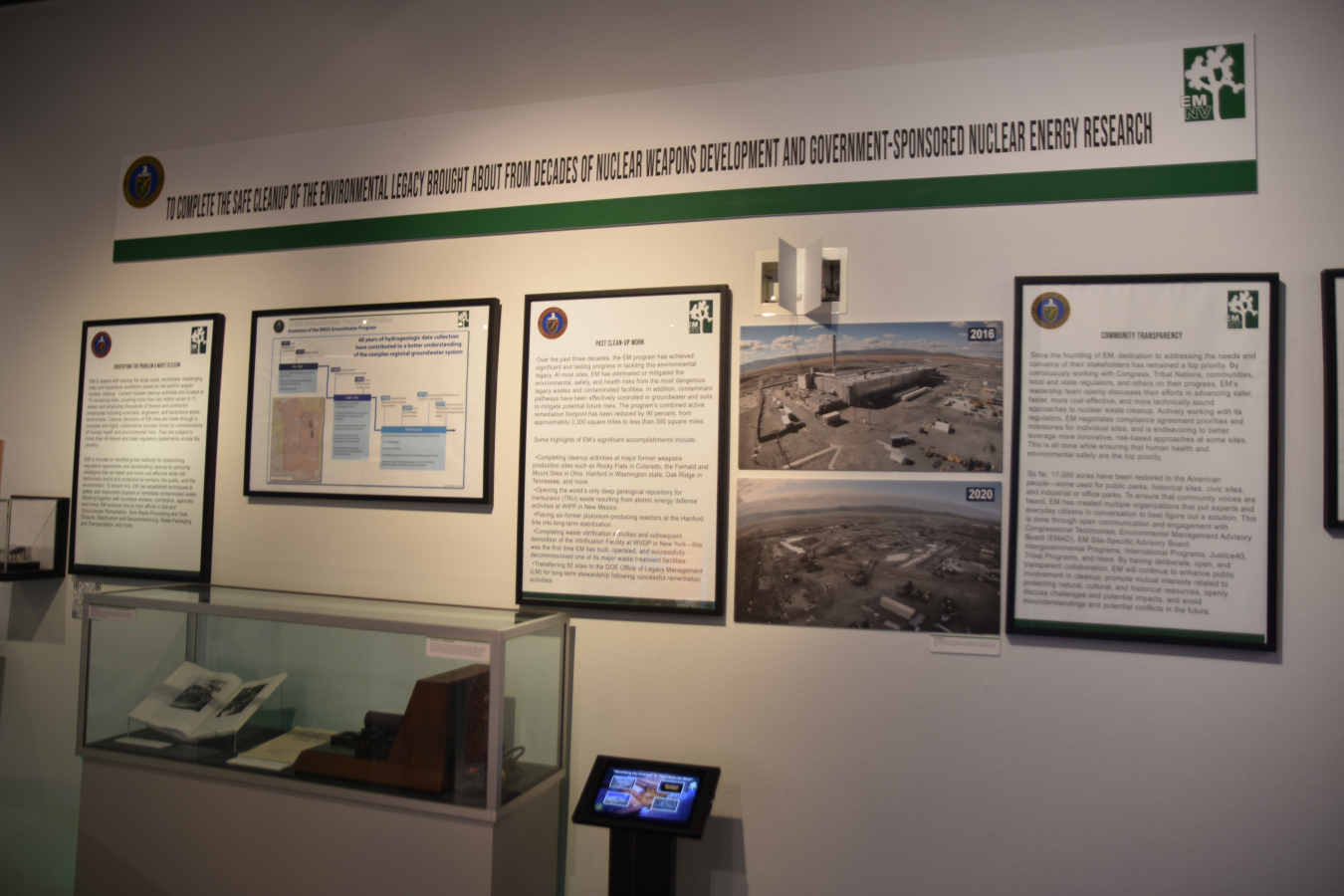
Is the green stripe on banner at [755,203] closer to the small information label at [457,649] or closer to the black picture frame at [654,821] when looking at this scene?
the small information label at [457,649]

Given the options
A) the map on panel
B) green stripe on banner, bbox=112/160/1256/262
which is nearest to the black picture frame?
the map on panel

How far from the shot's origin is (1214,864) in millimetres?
1936

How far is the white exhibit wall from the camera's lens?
6.42ft

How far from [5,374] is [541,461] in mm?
2575

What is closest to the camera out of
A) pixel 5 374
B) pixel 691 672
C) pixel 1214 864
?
pixel 1214 864

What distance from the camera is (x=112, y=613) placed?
7.71 feet

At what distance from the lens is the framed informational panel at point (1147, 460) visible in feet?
6.43

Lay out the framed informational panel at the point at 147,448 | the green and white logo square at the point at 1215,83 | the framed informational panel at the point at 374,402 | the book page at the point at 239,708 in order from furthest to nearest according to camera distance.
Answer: the framed informational panel at the point at 147,448
the framed informational panel at the point at 374,402
the book page at the point at 239,708
the green and white logo square at the point at 1215,83

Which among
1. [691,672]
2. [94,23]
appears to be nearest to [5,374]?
[94,23]

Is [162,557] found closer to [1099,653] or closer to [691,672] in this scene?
Result: [691,672]

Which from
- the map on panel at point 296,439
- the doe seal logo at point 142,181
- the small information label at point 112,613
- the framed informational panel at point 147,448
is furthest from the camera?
the doe seal logo at point 142,181

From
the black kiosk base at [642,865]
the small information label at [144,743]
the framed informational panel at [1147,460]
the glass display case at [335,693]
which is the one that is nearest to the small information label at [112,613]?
the glass display case at [335,693]

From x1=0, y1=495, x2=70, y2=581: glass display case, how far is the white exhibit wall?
0.60 ft

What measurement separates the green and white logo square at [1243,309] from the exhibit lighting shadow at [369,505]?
231 centimetres
